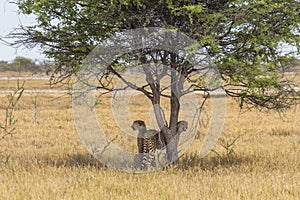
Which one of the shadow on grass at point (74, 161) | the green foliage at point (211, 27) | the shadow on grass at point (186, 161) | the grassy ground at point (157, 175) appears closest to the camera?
the grassy ground at point (157, 175)

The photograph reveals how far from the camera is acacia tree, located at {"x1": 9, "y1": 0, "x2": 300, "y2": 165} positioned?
749cm

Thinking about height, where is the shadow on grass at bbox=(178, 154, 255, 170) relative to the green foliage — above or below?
below

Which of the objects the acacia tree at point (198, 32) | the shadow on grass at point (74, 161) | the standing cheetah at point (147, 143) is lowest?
the shadow on grass at point (74, 161)

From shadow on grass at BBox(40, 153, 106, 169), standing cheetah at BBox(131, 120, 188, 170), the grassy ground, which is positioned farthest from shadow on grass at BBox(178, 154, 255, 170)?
shadow on grass at BBox(40, 153, 106, 169)

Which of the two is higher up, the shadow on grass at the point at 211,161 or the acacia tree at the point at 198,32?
the acacia tree at the point at 198,32

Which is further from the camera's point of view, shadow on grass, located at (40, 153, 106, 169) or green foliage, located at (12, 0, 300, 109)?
shadow on grass, located at (40, 153, 106, 169)

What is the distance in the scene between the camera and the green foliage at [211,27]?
7457 millimetres

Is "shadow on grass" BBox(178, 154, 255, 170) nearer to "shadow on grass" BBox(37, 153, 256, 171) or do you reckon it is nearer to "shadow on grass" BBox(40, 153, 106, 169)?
"shadow on grass" BBox(37, 153, 256, 171)

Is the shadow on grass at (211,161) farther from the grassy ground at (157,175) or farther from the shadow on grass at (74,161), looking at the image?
the shadow on grass at (74,161)

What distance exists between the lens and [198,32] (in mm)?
7594

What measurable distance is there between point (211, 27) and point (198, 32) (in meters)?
0.26

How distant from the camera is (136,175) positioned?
742 centimetres

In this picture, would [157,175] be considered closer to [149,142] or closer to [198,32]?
[149,142]

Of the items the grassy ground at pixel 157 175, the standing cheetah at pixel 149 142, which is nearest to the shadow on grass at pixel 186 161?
the grassy ground at pixel 157 175
